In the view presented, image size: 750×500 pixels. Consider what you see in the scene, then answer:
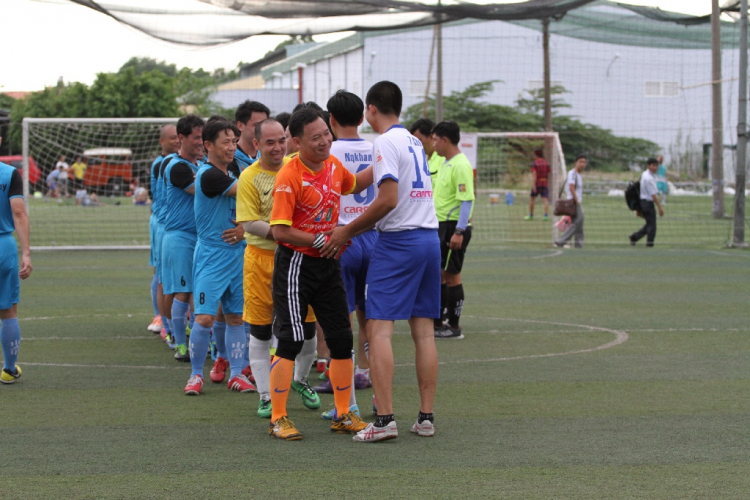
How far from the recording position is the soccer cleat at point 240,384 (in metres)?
6.78

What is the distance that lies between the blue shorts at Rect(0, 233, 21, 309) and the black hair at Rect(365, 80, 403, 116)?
10.4 ft

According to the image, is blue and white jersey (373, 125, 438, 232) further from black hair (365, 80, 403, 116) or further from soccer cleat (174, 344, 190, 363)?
soccer cleat (174, 344, 190, 363)

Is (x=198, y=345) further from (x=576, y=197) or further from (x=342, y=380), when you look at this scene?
(x=576, y=197)

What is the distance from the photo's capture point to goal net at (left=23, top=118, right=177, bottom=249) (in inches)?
849

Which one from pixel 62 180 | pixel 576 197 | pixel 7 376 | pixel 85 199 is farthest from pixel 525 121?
pixel 7 376

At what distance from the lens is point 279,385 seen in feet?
17.8

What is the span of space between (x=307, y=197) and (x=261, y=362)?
1260mm

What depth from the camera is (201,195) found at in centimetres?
673

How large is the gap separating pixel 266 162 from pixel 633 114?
45.5 m

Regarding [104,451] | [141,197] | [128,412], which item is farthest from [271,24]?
[141,197]

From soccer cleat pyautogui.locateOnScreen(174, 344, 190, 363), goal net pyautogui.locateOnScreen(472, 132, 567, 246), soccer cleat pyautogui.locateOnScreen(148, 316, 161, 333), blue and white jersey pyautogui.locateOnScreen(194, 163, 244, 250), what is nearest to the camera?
blue and white jersey pyautogui.locateOnScreen(194, 163, 244, 250)

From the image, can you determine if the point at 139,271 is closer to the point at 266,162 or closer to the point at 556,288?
the point at 556,288

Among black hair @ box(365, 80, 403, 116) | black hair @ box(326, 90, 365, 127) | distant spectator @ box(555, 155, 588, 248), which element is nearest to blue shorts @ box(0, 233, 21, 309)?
black hair @ box(326, 90, 365, 127)

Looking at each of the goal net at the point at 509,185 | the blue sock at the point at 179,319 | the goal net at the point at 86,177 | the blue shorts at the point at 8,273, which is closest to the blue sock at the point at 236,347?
the blue sock at the point at 179,319
